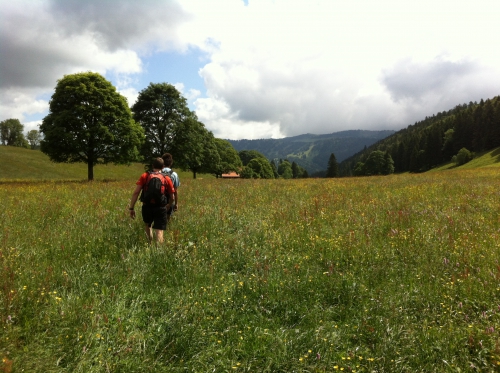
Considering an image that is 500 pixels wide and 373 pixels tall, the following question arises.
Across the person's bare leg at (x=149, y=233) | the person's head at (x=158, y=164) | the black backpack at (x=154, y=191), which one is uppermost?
the person's head at (x=158, y=164)

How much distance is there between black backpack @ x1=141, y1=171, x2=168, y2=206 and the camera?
19.7ft

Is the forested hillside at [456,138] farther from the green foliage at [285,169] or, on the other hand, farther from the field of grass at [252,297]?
the field of grass at [252,297]

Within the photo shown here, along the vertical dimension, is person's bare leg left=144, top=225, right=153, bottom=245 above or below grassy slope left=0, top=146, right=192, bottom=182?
below

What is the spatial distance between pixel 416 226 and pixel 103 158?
27.5 metres

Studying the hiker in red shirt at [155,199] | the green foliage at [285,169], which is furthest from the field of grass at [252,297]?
the green foliage at [285,169]

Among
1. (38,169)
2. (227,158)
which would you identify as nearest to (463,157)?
(227,158)

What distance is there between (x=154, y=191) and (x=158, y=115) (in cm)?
2942

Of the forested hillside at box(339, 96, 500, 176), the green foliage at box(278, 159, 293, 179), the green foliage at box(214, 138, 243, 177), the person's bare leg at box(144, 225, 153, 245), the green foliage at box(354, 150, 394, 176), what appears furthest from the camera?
the green foliage at box(278, 159, 293, 179)

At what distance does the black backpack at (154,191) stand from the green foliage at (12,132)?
118728 mm

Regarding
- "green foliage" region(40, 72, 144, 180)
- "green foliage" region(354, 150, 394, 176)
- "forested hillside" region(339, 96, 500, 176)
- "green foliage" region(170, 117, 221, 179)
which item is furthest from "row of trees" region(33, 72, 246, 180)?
"green foliage" region(354, 150, 394, 176)

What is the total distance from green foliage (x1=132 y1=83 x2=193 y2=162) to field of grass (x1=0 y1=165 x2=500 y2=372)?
26.2 m

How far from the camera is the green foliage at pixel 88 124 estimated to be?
23.7m

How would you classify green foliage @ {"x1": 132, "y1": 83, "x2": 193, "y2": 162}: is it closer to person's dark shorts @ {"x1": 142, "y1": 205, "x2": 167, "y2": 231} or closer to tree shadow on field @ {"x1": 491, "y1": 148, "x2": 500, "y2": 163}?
person's dark shorts @ {"x1": 142, "y1": 205, "x2": 167, "y2": 231}

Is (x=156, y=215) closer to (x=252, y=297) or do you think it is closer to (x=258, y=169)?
(x=252, y=297)
